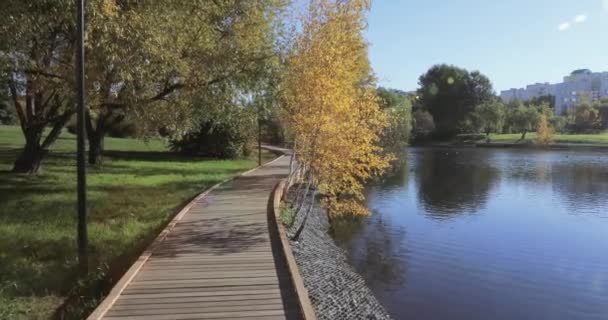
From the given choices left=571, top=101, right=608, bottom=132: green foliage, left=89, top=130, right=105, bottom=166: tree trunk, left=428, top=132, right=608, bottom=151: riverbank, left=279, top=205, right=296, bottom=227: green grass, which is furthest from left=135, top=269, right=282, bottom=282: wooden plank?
left=571, top=101, right=608, bottom=132: green foliage

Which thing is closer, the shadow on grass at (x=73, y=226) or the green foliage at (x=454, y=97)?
the shadow on grass at (x=73, y=226)

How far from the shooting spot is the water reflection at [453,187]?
953 inches

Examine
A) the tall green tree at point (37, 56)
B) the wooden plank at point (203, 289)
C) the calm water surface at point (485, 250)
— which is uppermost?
the tall green tree at point (37, 56)

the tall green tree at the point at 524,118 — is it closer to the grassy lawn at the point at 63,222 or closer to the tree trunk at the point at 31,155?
the grassy lawn at the point at 63,222

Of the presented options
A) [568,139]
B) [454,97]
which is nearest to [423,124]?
[454,97]

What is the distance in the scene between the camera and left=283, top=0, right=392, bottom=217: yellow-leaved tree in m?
12.0

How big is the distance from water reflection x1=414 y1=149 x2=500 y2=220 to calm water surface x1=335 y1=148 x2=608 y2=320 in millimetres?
71

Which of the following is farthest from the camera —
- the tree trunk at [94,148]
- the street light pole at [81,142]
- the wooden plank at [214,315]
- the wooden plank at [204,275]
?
the tree trunk at [94,148]

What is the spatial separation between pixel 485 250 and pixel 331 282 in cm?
738

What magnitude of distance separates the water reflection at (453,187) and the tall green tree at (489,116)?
45302 mm

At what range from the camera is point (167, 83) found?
16.0 meters

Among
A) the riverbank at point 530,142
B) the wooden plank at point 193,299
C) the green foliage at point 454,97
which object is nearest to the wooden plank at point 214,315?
the wooden plank at point 193,299

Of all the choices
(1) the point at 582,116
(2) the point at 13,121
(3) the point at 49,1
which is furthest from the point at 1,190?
(1) the point at 582,116

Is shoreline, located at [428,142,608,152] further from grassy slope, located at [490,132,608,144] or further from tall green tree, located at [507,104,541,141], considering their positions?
A: tall green tree, located at [507,104,541,141]
